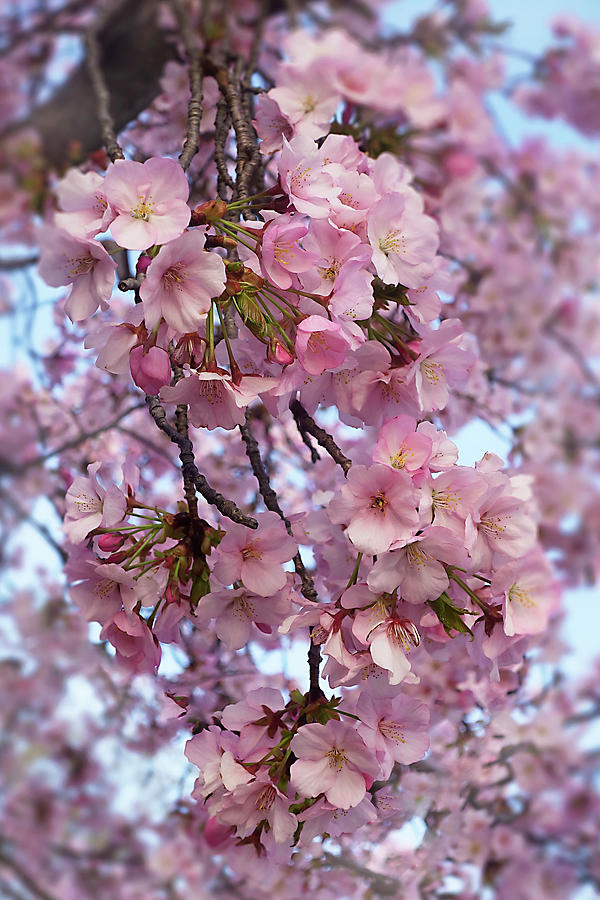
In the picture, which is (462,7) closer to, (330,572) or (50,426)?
(50,426)

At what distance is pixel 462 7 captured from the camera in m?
2.99

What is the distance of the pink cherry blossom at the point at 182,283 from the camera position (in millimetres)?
673

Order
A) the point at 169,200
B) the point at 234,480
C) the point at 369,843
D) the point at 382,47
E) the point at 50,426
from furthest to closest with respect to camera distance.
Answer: the point at 382,47, the point at 50,426, the point at 234,480, the point at 369,843, the point at 169,200

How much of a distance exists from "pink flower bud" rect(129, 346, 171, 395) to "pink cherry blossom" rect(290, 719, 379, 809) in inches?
13.8

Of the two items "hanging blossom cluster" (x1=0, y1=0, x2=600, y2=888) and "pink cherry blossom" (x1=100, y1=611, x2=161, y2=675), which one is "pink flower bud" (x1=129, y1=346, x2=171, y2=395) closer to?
"hanging blossom cluster" (x1=0, y1=0, x2=600, y2=888)

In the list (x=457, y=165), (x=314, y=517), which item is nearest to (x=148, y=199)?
(x=314, y=517)

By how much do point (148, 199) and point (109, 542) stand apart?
1.17ft

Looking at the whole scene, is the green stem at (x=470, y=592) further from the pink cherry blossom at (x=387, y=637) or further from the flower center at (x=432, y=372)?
the flower center at (x=432, y=372)

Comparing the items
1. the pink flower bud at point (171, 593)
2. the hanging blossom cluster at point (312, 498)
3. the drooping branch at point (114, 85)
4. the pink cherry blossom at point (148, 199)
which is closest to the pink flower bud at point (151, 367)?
the hanging blossom cluster at point (312, 498)

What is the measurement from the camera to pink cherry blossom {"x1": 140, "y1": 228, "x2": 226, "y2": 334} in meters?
0.67

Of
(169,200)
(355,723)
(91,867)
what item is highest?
(169,200)

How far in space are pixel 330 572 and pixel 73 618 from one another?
2.23 meters

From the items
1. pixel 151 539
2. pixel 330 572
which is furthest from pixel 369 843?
pixel 151 539

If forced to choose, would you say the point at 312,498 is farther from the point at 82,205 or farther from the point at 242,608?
the point at 82,205
